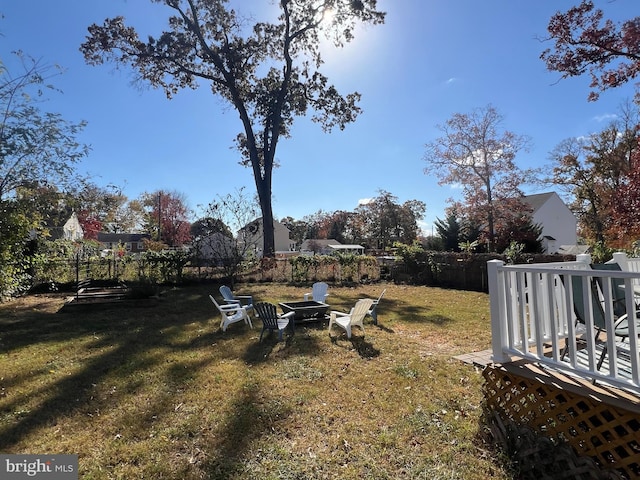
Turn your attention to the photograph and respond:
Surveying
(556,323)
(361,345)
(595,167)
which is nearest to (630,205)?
(361,345)

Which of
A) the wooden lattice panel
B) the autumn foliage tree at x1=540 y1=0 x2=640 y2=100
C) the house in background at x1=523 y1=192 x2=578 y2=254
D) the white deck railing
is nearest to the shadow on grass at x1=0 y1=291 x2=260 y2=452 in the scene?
the wooden lattice panel

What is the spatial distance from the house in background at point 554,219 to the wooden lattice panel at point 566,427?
102 ft

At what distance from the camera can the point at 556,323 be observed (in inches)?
104

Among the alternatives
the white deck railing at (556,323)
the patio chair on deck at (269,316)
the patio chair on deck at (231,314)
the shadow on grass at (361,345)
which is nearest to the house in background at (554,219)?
the shadow on grass at (361,345)

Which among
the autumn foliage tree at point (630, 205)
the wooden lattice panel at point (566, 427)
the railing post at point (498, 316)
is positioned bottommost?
the wooden lattice panel at point (566, 427)

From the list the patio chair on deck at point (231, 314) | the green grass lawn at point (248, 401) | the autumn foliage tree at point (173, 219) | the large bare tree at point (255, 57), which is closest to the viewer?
the green grass lawn at point (248, 401)

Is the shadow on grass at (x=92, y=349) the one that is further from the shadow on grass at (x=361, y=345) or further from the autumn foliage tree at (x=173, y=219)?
the autumn foliage tree at (x=173, y=219)

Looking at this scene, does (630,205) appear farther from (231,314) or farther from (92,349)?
(92,349)

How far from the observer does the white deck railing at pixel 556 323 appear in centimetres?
222

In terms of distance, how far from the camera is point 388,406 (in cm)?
360

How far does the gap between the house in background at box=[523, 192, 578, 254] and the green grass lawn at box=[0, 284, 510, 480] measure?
28.0 meters

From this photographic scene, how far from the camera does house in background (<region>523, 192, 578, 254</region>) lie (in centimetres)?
2948

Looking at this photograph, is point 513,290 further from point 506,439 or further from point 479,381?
point 479,381

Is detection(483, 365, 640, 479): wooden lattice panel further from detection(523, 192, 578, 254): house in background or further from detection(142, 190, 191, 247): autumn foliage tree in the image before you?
detection(142, 190, 191, 247): autumn foliage tree
